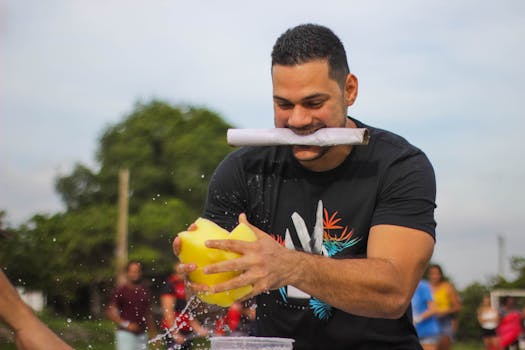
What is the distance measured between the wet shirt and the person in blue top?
4348 mm

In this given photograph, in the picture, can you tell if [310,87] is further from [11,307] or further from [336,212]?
[11,307]

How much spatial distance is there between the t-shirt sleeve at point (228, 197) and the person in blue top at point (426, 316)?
10.0 metres

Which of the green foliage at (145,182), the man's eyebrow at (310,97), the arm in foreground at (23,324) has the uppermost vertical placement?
the man's eyebrow at (310,97)

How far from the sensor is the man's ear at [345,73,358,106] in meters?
4.31

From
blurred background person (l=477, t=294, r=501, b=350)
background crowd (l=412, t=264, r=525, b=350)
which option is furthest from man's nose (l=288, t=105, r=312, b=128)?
blurred background person (l=477, t=294, r=501, b=350)

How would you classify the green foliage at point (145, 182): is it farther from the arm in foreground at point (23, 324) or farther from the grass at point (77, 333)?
the arm in foreground at point (23, 324)

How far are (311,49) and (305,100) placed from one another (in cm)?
27

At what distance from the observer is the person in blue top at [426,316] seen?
1395 centimetres

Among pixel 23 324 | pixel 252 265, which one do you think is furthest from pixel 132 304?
pixel 252 265

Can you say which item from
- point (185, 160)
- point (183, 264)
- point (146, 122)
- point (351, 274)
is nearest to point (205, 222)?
point (183, 264)

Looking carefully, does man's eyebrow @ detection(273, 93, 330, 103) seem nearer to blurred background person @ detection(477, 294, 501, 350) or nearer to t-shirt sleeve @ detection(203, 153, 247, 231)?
t-shirt sleeve @ detection(203, 153, 247, 231)

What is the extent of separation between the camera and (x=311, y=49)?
4016 millimetres

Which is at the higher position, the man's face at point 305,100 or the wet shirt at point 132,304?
the man's face at point 305,100

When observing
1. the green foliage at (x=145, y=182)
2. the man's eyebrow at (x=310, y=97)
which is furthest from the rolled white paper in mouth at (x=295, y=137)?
the green foliage at (x=145, y=182)
